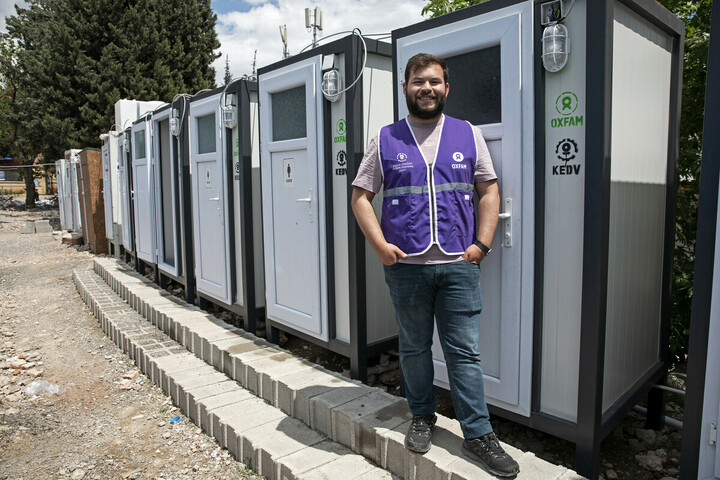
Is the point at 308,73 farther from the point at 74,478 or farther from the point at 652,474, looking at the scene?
the point at 652,474

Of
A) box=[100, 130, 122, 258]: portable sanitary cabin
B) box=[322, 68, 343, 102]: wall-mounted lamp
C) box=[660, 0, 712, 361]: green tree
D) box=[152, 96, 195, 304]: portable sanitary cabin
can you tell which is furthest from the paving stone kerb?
box=[100, 130, 122, 258]: portable sanitary cabin

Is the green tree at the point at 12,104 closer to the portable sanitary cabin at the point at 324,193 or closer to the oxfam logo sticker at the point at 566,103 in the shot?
the portable sanitary cabin at the point at 324,193

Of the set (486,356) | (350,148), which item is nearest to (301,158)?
(350,148)

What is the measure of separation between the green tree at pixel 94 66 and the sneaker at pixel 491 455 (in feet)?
74.8

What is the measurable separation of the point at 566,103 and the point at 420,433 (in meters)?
1.76

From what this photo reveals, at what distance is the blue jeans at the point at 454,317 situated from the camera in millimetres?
2586

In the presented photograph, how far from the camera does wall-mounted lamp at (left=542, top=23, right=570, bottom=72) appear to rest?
2.59 m

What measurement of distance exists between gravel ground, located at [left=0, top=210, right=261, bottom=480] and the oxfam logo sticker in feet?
8.67

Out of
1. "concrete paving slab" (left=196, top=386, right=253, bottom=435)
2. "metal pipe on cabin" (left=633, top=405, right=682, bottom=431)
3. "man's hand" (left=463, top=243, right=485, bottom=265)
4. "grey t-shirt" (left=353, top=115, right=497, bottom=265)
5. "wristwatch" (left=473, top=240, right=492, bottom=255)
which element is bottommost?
"concrete paving slab" (left=196, top=386, right=253, bottom=435)

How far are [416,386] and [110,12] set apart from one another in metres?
24.8

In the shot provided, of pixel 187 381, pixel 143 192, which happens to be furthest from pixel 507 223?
pixel 143 192

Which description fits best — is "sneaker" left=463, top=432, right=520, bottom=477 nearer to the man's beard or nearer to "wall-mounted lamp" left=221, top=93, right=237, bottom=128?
the man's beard

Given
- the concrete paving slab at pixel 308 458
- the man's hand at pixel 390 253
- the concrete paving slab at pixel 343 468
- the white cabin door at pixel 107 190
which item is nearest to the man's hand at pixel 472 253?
A: the man's hand at pixel 390 253

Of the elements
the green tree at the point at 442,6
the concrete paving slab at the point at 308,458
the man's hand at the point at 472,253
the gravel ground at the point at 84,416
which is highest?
the green tree at the point at 442,6
